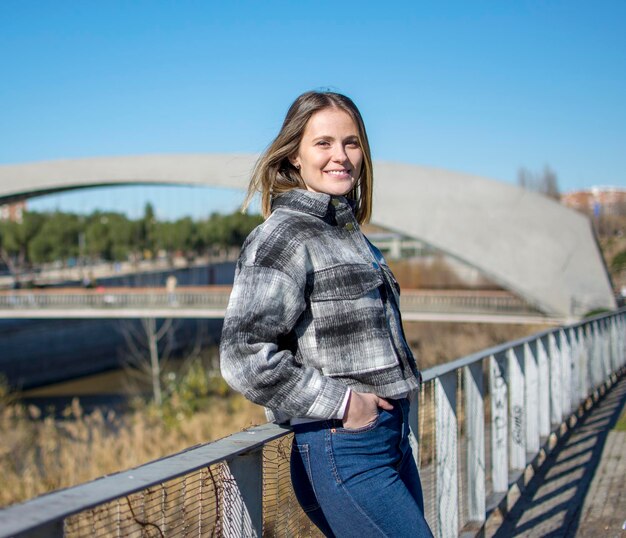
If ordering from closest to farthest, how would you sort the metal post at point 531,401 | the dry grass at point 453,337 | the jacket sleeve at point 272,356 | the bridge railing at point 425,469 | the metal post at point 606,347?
the bridge railing at point 425,469 → the jacket sleeve at point 272,356 → the metal post at point 531,401 → the metal post at point 606,347 → the dry grass at point 453,337

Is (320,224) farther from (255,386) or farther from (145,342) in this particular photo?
(145,342)

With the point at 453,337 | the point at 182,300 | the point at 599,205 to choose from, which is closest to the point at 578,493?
the point at 453,337

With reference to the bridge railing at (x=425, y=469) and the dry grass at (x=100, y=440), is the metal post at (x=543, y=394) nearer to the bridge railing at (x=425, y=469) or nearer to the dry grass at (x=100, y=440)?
the bridge railing at (x=425, y=469)

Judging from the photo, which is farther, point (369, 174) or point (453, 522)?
point (453, 522)

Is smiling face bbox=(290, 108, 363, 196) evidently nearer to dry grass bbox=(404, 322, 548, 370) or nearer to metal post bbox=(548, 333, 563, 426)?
metal post bbox=(548, 333, 563, 426)

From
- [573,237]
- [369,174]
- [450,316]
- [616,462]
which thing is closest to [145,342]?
[450,316]

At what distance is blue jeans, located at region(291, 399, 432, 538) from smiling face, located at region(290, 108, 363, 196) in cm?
52

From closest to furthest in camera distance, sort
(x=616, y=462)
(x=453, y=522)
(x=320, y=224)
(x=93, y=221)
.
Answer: (x=320, y=224), (x=453, y=522), (x=616, y=462), (x=93, y=221)

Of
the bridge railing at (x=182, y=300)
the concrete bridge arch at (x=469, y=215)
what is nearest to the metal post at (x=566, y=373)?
the bridge railing at (x=182, y=300)

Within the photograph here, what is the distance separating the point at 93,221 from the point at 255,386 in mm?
41807

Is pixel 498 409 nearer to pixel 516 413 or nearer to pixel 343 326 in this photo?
pixel 516 413

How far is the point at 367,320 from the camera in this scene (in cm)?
156

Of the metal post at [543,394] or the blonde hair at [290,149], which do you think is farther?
the metal post at [543,394]

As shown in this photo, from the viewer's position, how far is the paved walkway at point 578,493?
133 inches
